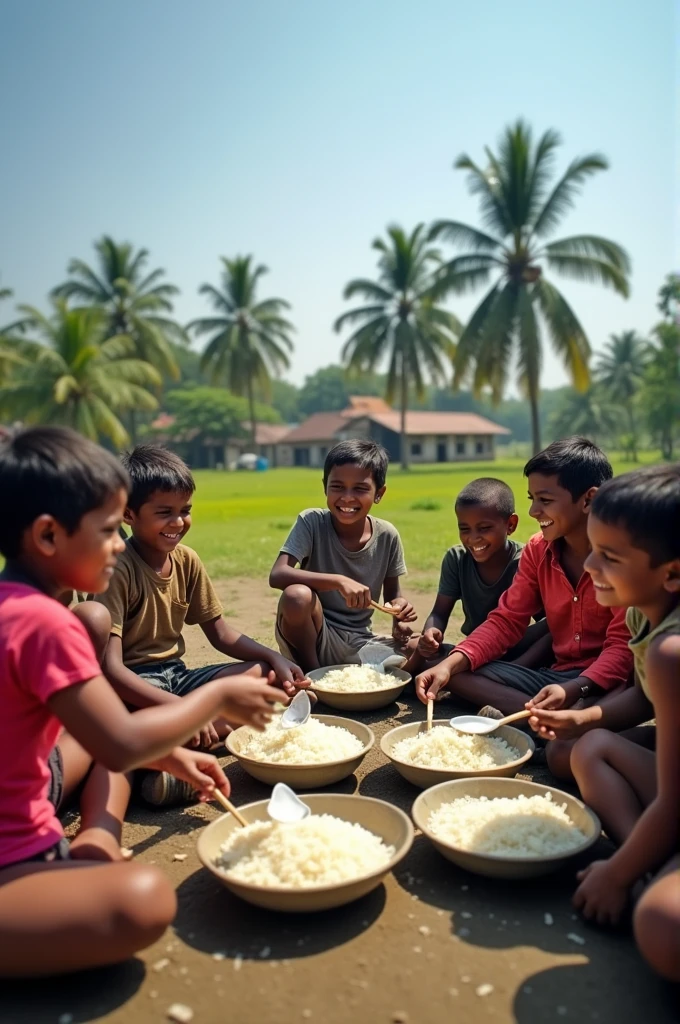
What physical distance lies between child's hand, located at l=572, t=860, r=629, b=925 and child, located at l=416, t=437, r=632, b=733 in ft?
3.76

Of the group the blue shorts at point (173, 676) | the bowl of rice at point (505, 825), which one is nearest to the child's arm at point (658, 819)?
the bowl of rice at point (505, 825)

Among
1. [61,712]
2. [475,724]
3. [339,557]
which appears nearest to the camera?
[61,712]

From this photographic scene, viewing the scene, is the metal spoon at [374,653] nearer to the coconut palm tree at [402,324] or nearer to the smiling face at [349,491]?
the smiling face at [349,491]

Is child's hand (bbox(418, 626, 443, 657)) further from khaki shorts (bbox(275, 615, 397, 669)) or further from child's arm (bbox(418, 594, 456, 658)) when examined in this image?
khaki shorts (bbox(275, 615, 397, 669))

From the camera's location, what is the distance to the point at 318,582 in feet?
12.5

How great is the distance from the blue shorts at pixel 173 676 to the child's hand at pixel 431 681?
0.91 m

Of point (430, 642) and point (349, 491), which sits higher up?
point (349, 491)

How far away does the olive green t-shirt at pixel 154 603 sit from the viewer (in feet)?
10.3

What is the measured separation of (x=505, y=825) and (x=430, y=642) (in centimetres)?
144

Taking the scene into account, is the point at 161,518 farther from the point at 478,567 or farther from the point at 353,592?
the point at 478,567

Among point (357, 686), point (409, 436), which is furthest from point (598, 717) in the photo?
point (409, 436)

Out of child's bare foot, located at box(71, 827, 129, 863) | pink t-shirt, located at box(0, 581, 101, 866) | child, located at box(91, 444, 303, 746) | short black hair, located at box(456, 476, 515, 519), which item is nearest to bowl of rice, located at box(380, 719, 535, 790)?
child, located at box(91, 444, 303, 746)

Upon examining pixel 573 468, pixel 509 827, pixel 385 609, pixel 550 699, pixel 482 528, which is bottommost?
pixel 509 827

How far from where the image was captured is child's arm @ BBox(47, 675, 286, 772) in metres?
1.71
